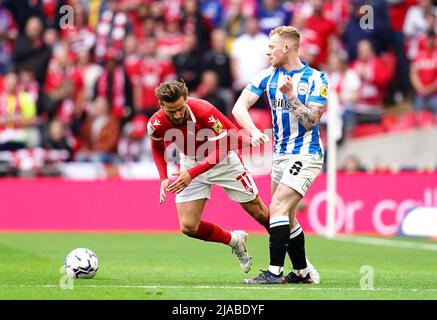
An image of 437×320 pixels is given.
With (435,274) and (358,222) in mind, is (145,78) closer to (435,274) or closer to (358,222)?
(358,222)

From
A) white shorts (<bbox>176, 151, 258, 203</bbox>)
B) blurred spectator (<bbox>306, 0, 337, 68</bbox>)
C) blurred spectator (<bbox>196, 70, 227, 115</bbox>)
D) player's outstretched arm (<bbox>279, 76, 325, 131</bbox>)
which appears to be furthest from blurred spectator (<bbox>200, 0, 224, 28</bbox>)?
player's outstretched arm (<bbox>279, 76, 325, 131</bbox>)

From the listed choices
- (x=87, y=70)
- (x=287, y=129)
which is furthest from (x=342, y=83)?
(x=287, y=129)

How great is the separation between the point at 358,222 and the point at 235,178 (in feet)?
28.8

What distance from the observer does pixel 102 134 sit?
825 inches

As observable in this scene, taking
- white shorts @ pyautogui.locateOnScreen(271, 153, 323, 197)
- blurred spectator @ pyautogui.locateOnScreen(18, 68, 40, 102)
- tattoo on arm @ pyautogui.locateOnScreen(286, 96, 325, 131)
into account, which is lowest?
white shorts @ pyautogui.locateOnScreen(271, 153, 323, 197)

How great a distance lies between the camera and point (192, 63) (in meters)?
21.6

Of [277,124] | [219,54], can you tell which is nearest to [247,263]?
[277,124]

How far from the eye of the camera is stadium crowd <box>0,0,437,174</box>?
21.0 m

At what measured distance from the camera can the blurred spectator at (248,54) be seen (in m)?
21.3

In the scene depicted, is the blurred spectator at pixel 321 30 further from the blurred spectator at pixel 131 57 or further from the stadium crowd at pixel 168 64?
the blurred spectator at pixel 131 57

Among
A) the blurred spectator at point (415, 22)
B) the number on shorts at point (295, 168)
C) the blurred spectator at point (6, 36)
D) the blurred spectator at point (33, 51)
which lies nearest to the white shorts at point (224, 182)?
the number on shorts at point (295, 168)

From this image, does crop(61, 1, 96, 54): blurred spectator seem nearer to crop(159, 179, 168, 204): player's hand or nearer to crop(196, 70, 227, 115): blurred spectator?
crop(196, 70, 227, 115): blurred spectator

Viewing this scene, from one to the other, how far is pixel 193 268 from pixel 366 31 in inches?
424

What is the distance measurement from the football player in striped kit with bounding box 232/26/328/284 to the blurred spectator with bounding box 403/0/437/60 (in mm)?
12408
